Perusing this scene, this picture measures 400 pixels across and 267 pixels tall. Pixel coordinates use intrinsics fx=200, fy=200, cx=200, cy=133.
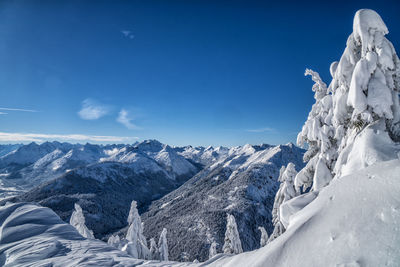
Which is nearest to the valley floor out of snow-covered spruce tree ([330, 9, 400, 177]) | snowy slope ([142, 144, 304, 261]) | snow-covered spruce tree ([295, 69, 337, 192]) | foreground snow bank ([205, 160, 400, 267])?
foreground snow bank ([205, 160, 400, 267])

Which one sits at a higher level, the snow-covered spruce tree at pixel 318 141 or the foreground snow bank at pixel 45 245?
the snow-covered spruce tree at pixel 318 141

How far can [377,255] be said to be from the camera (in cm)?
247

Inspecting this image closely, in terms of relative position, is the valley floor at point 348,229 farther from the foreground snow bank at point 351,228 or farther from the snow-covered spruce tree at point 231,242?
the snow-covered spruce tree at point 231,242

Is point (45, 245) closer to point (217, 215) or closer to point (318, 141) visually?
point (318, 141)

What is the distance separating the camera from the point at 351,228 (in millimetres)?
2992

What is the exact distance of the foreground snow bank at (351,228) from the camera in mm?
2587

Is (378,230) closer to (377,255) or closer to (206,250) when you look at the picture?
(377,255)

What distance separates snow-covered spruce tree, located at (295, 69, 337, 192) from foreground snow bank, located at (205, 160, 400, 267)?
176 inches

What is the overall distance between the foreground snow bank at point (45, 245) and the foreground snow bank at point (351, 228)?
388cm

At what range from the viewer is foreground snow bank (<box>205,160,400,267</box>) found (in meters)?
2.59

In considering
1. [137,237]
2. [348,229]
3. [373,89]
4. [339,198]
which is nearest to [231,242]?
[137,237]

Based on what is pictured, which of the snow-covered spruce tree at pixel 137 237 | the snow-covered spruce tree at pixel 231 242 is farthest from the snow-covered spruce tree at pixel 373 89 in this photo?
the snow-covered spruce tree at pixel 137 237

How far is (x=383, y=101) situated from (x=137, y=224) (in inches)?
908

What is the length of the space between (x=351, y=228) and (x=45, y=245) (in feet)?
31.1
